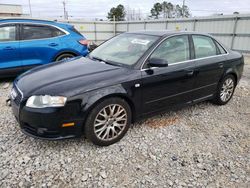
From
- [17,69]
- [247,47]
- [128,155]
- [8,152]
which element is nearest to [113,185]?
[128,155]

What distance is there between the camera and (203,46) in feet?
13.6

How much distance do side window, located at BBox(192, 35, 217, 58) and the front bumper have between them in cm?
242

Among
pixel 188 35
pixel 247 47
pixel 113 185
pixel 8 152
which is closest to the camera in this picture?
pixel 113 185

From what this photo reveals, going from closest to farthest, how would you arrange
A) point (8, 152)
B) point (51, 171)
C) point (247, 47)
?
point (51, 171)
point (8, 152)
point (247, 47)

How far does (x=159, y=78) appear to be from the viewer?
11.0 ft

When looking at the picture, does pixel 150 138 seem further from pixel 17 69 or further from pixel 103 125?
pixel 17 69

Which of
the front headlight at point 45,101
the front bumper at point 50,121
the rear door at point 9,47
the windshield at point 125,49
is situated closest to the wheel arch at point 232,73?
the windshield at point 125,49

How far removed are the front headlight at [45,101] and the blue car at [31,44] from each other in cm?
327

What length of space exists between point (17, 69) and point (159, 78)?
385cm

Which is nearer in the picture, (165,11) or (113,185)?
(113,185)

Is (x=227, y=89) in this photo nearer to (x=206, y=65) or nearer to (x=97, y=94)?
(x=206, y=65)

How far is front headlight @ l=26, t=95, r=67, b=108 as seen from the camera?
8.65ft

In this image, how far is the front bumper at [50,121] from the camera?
264 cm

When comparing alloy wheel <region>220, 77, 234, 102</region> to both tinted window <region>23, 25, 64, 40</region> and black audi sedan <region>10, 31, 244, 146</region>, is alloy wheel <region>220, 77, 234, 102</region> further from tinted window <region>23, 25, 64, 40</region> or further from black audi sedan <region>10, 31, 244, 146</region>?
tinted window <region>23, 25, 64, 40</region>
